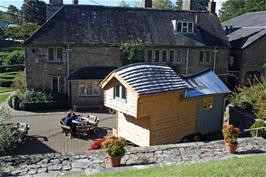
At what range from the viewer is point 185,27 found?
117 feet

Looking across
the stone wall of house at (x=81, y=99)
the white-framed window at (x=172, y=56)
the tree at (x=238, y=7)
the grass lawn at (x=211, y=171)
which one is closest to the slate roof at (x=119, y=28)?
the white-framed window at (x=172, y=56)

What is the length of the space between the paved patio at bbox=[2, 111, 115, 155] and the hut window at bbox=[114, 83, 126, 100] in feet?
12.9

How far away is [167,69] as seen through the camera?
18562 mm

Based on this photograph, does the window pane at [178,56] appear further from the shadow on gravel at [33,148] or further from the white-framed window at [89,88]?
the shadow on gravel at [33,148]

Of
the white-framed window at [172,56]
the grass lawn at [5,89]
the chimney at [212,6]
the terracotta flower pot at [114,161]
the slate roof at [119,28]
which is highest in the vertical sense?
the chimney at [212,6]

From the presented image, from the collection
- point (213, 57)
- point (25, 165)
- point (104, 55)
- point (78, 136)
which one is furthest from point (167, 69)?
point (213, 57)

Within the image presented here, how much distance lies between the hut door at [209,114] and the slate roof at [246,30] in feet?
58.9

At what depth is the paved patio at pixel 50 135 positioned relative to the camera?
19641 mm

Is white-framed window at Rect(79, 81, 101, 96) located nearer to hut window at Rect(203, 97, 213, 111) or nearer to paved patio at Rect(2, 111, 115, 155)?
paved patio at Rect(2, 111, 115, 155)

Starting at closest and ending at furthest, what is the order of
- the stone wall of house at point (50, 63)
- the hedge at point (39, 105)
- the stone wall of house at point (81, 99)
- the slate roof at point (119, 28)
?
the hedge at point (39, 105) → the stone wall of house at point (81, 99) → the stone wall of house at point (50, 63) → the slate roof at point (119, 28)

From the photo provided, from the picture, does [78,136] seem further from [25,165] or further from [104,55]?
[104,55]

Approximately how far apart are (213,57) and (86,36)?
1362 centimetres

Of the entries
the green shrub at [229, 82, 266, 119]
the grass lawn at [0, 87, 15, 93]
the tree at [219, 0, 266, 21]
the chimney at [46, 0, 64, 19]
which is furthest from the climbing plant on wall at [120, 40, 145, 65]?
the tree at [219, 0, 266, 21]

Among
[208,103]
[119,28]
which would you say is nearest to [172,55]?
[119,28]
